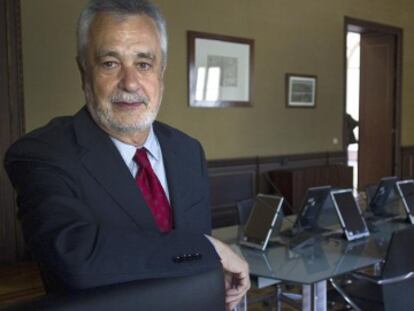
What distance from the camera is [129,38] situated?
99 cm

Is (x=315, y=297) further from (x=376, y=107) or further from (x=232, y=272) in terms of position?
(x=376, y=107)

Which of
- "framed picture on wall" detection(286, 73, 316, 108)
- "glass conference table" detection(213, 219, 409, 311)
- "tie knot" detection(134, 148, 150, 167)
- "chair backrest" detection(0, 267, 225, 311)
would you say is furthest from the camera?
"framed picture on wall" detection(286, 73, 316, 108)

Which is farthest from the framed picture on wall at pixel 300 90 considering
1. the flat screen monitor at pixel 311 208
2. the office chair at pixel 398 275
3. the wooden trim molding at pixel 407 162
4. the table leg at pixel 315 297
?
the table leg at pixel 315 297

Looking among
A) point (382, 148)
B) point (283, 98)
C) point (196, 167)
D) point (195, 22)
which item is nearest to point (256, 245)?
point (196, 167)

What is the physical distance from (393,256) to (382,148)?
22.2 feet

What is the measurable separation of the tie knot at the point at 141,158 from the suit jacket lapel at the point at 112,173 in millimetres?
65

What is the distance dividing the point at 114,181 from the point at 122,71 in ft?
0.73

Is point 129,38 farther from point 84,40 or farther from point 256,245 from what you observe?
point 256,245

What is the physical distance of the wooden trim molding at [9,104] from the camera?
4496 millimetres

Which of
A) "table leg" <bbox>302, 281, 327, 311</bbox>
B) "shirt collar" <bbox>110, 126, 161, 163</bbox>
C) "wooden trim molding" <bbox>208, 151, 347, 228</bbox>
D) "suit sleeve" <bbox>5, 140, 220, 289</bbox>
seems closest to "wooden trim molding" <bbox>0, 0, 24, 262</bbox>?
"wooden trim molding" <bbox>208, 151, 347, 228</bbox>

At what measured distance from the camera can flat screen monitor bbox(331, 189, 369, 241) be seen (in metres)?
2.87

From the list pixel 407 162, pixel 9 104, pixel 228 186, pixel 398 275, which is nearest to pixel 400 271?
pixel 398 275

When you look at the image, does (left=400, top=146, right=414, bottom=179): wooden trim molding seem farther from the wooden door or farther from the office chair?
the office chair

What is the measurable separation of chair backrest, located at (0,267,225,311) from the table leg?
1.65 meters
